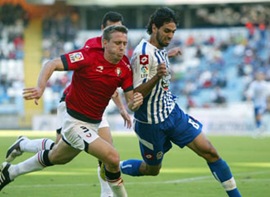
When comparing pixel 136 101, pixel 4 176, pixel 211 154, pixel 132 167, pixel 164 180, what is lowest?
pixel 164 180

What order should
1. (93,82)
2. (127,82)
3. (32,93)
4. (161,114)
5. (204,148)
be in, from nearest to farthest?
(32,93) → (93,82) → (127,82) → (204,148) → (161,114)

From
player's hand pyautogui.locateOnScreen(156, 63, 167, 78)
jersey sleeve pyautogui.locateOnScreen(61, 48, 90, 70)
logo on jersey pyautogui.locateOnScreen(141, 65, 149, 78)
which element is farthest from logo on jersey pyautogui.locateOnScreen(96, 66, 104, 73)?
player's hand pyautogui.locateOnScreen(156, 63, 167, 78)

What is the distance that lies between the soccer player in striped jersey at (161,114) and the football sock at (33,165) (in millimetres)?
1183

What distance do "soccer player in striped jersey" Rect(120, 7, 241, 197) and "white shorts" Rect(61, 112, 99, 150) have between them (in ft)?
2.27

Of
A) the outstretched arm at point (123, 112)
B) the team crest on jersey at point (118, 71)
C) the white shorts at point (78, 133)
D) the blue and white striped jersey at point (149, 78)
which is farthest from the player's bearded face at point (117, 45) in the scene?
the outstretched arm at point (123, 112)

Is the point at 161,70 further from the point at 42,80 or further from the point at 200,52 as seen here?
the point at 200,52

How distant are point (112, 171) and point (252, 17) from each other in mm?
32714

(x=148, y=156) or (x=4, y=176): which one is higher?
(x=148, y=156)

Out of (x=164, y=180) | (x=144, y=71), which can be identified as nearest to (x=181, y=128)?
(x=144, y=71)

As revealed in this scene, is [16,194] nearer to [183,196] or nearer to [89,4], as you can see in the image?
[183,196]

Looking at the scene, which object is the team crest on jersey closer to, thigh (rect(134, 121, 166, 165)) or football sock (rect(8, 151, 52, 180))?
thigh (rect(134, 121, 166, 165))

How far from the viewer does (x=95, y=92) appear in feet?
27.1

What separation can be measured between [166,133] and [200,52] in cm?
2974

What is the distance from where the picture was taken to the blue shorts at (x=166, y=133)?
28.5 feet
